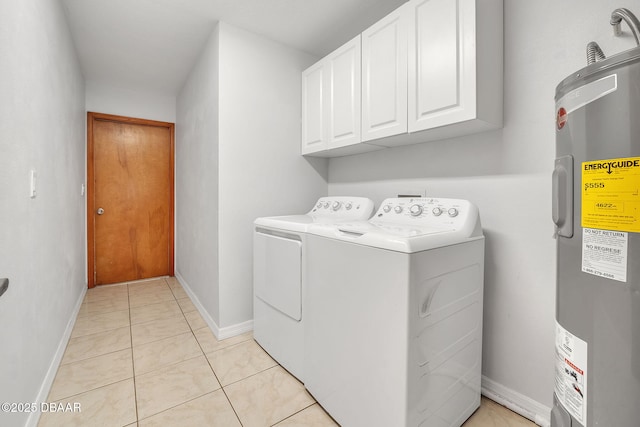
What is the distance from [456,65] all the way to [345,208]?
110 centimetres

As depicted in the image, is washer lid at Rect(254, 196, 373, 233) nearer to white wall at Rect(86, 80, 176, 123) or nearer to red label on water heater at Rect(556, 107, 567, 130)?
red label on water heater at Rect(556, 107, 567, 130)

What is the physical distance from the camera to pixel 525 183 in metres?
1.37

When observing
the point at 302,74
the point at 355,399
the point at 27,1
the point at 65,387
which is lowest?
the point at 65,387

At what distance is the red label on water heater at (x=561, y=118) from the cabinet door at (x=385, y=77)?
2.57 ft

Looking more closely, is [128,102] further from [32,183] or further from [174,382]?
[174,382]

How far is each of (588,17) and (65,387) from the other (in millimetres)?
3110

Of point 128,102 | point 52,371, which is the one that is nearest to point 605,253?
point 52,371

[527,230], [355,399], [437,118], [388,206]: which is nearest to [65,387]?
[355,399]

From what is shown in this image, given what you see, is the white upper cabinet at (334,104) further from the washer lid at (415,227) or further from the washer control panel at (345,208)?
the washer lid at (415,227)

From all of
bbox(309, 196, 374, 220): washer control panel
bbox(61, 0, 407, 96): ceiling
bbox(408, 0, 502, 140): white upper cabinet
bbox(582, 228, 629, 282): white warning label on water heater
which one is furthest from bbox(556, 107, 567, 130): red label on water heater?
bbox(61, 0, 407, 96): ceiling

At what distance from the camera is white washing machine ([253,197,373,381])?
5.30 ft

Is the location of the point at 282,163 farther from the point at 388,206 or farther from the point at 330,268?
the point at 330,268

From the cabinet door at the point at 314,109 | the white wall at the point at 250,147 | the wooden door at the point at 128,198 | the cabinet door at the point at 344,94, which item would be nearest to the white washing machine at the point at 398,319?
the cabinet door at the point at 344,94

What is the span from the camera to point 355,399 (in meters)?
1.22
